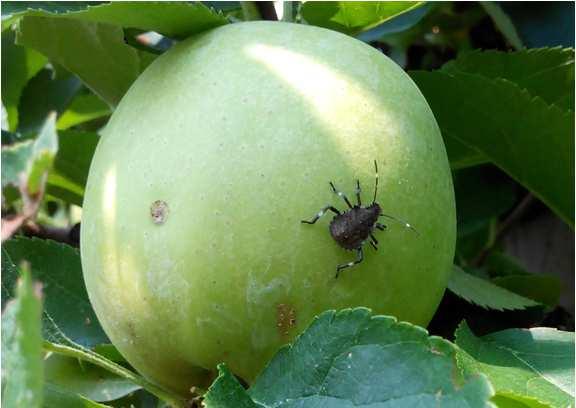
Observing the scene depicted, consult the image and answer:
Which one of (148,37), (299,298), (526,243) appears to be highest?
(148,37)

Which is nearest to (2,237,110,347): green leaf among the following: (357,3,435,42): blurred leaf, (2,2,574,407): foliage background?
(2,2,574,407): foliage background

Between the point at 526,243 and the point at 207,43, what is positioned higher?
the point at 207,43

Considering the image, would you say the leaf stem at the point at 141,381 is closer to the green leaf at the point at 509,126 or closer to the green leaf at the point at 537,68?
the green leaf at the point at 509,126

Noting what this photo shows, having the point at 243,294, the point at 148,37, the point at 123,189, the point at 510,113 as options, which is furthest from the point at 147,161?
the point at 510,113

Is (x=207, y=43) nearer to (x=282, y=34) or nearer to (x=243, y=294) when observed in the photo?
(x=282, y=34)

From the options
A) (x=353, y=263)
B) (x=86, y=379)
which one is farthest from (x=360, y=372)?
(x=86, y=379)

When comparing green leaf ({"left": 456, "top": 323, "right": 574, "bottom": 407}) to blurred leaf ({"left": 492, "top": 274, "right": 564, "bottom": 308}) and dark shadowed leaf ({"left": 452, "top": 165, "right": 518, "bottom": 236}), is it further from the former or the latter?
dark shadowed leaf ({"left": 452, "top": 165, "right": 518, "bottom": 236})
